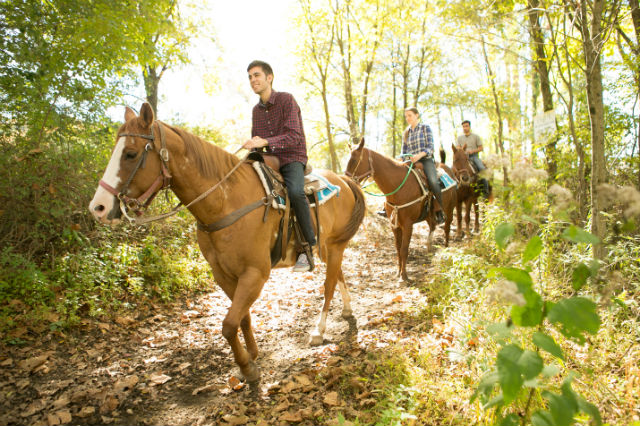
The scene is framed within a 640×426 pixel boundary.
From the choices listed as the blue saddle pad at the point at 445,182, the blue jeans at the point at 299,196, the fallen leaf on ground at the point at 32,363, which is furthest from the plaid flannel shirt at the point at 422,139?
the fallen leaf on ground at the point at 32,363

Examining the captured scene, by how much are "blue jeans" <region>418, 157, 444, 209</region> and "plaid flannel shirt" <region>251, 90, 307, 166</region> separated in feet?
14.1

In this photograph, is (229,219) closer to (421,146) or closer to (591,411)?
(591,411)

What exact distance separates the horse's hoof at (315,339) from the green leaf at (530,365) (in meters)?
2.99

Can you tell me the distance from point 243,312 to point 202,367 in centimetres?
130

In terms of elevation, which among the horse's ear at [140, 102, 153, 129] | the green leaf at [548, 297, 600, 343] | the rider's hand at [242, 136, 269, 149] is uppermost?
the horse's ear at [140, 102, 153, 129]

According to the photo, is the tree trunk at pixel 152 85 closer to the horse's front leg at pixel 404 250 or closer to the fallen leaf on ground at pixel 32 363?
the fallen leaf on ground at pixel 32 363

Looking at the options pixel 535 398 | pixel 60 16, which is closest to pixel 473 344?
pixel 535 398

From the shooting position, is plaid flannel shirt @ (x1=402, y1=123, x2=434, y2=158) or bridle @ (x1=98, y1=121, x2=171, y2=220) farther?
plaid flannel shirt @ (x1=402, y1=123, x2=434, y2=158)

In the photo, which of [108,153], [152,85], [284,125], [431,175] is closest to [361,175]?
[431,175]

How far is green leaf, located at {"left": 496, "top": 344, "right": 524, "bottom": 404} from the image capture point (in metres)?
1.51

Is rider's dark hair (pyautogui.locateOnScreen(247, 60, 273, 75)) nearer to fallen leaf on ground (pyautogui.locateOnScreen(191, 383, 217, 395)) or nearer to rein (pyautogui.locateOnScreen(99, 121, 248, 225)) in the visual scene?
rein (pyautogui.locateOnScreen(99, 121, 248, 225))

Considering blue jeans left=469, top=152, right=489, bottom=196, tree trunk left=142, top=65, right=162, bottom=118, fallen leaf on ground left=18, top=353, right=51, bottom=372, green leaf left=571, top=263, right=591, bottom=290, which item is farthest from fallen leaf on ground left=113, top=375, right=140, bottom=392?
blue jeans left=469, top=152, right=489, bottom=196

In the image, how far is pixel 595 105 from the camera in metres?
3.44

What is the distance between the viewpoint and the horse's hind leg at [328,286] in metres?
4.27
